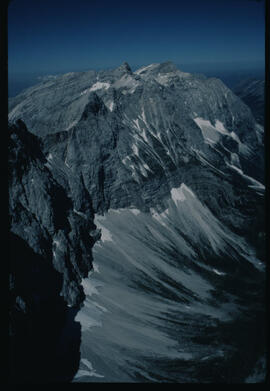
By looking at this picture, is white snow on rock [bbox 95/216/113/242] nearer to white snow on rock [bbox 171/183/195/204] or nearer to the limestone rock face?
the limestone rock face

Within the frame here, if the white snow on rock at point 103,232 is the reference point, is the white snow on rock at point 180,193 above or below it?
above

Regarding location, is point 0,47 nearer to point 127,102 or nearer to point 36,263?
point 36,263

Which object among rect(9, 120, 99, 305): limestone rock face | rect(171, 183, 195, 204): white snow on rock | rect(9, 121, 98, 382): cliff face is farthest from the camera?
rect(171, 183, 195, 204): white snow on rock

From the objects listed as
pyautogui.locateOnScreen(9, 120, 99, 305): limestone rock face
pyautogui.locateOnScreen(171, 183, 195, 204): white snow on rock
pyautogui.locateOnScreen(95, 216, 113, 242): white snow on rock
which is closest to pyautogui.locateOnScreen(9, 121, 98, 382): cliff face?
pyautogui.locateOnScreen(9, 120, 99, 305): limestone rock face

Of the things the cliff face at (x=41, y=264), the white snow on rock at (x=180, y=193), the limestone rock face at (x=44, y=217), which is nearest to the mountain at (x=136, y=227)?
the limestone rock face at (x=44, y=217)

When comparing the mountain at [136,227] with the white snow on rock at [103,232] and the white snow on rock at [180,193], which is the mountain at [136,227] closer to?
the white snow on rock at [103,232]

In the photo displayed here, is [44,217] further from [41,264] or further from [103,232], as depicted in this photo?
[103,232]

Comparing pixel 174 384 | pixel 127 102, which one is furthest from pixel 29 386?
pixel 127 102

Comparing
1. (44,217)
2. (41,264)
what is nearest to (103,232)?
(44,217)
